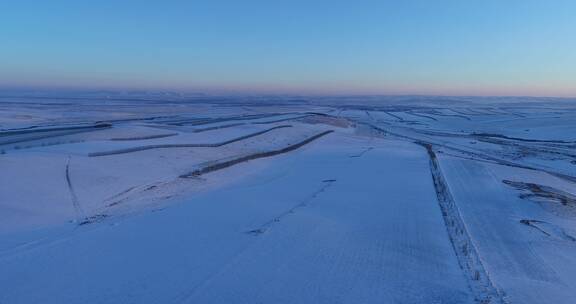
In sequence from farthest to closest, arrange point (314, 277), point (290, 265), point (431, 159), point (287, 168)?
point (431, 159) → point (287, 168) → point (290, 265) → point (314, 277)

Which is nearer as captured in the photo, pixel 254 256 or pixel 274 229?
pixel 254 256

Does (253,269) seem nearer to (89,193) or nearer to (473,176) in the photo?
(89,193)

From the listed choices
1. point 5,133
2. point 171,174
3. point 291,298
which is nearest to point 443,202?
point 291,298

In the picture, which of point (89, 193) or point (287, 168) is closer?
point (89, 193)

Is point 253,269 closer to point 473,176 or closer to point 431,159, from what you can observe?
point 473,176

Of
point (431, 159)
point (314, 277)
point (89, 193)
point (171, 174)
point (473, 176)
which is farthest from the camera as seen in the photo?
point (431, 159)

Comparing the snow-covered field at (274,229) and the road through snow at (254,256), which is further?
the snow-covered field at (274,229)

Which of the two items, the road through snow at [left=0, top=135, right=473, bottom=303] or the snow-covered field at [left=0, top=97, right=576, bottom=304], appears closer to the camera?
the road through snow at [left=0, top=135, right=473, bottom=303]
